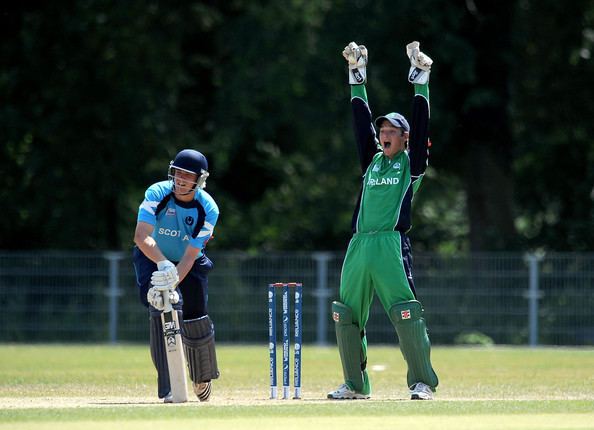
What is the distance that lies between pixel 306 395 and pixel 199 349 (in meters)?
1.04

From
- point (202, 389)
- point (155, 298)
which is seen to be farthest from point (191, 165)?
point (202, 389)

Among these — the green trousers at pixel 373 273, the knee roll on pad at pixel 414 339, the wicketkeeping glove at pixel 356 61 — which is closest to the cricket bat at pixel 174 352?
the green trousers at pixel 373 273

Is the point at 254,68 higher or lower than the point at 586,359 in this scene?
higher

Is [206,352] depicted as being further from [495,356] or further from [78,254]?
[78,254]

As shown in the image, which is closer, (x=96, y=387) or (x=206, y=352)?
(x=206, y=352)

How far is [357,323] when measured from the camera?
9.72 m

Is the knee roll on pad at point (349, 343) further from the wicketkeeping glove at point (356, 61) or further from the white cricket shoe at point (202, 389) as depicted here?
the wicketkeeping glove at point (356, 61)

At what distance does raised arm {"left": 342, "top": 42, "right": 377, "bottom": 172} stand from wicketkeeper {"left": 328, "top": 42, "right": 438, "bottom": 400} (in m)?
0.20

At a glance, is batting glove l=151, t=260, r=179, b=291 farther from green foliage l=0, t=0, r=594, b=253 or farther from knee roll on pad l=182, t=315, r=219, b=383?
green foliage l=0, t=0, r=594, b=253

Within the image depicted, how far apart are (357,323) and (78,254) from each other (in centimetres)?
1231

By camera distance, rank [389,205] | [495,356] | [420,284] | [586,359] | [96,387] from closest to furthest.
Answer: [389,205]
[96,387]
[586,359]
[495,356]
[420,284]

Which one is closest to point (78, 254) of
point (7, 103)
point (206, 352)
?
Result: point (7, 103)

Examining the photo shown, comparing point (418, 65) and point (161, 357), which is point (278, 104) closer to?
point (418, 65)

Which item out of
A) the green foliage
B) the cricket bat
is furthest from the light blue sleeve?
the green foliage
